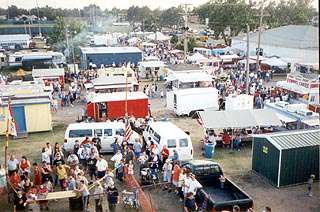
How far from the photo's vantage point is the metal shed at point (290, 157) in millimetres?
15422

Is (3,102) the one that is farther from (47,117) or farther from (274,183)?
(274,183)

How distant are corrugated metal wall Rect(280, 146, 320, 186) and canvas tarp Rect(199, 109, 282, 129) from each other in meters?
4.78

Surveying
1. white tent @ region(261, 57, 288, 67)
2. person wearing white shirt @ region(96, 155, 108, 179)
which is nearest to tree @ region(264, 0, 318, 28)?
white tent @ region(261, 57, 288, 67)

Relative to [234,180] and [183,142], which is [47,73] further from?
[234,180]

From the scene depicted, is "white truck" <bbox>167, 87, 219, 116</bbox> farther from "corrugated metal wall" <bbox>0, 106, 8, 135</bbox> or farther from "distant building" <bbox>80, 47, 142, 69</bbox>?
"distant building" <bbox>80, 47, 142, 69</bbox>

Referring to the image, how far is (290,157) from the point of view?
608 inches

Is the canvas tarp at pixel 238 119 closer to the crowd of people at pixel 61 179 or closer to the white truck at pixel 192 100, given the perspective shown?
the white truck at pixel 192 100

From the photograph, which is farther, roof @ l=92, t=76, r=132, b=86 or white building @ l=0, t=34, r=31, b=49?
white building @ l=0, t=34, r=31, b=49

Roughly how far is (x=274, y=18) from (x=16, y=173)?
75853mm

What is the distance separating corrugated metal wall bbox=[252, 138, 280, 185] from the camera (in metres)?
15.7

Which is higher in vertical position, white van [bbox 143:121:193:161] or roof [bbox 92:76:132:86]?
roof [bbox 92:76:132:86]

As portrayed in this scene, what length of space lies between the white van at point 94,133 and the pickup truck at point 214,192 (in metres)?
4.95

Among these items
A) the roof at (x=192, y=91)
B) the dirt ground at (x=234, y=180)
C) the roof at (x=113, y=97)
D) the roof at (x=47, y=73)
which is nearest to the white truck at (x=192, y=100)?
the roof at (x=192, y=91)

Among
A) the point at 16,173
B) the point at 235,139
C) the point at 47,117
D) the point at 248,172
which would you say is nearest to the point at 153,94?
the point at 47,117
